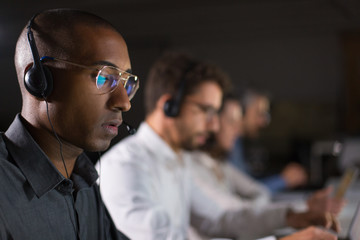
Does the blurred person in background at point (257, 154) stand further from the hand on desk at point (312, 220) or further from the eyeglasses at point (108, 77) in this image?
the eyeglasses at point (108, 77)

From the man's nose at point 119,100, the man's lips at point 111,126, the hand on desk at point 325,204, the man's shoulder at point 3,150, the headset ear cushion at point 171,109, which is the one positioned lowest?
the hand on desk at point 325,204

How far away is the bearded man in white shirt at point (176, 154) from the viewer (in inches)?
62.1

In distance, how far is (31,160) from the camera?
910 mm

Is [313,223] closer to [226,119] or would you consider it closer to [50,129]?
[50,129]

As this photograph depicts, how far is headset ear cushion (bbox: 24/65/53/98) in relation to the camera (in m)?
0.90

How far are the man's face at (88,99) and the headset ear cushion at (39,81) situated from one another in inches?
0.7

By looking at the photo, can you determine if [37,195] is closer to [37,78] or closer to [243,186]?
[37,78]

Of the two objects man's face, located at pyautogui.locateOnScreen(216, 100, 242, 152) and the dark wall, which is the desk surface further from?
the dark wall

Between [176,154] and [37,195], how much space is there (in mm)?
1011

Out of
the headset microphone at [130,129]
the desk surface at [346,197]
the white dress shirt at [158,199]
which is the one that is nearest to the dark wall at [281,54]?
the desk surface at [346,197]

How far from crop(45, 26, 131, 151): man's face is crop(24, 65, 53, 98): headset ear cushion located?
2 centimetres

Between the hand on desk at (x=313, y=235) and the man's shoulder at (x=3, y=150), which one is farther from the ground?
the man's shoulder at (x=3, y=150)

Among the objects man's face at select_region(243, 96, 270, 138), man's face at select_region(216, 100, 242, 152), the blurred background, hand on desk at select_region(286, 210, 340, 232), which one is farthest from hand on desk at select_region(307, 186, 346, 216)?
the blurred background

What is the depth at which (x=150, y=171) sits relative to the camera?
1.65 m
